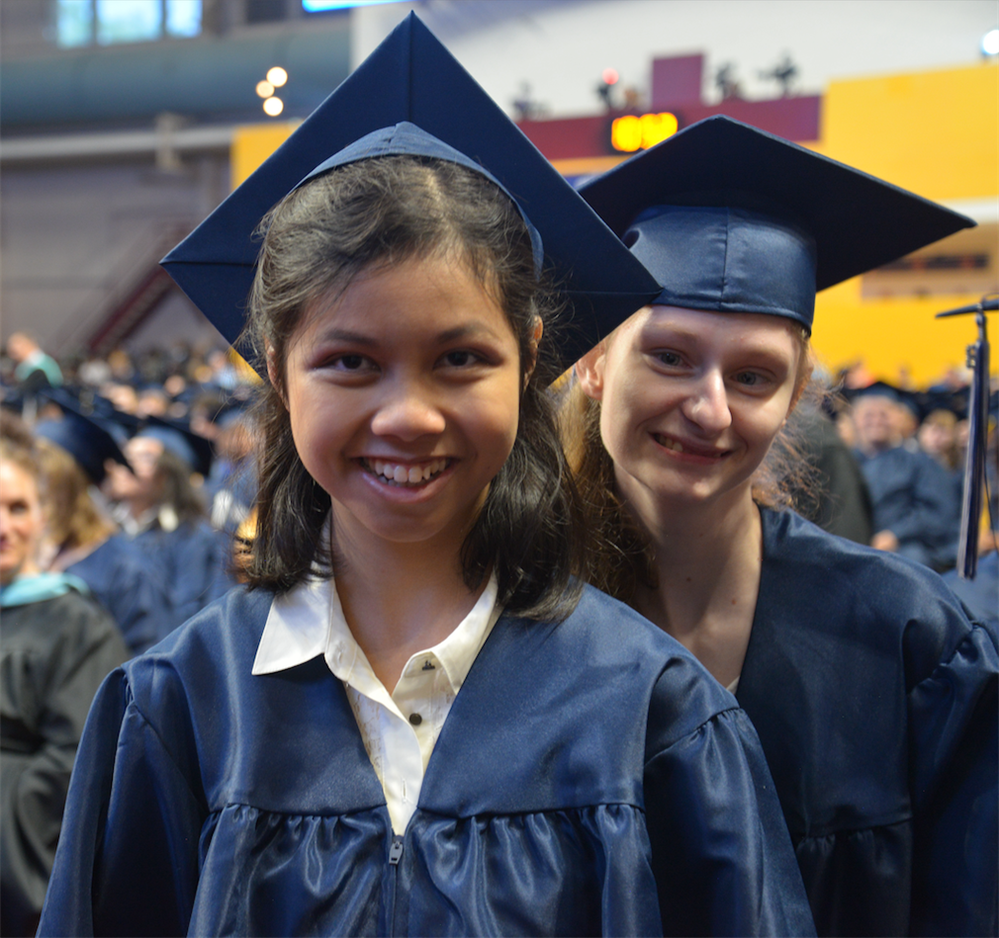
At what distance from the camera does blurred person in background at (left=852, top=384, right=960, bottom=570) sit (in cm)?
623


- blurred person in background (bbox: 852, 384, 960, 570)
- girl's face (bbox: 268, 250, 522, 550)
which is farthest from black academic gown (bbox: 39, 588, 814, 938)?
blurred person in background (bbox: 852, 384, 960, 570)

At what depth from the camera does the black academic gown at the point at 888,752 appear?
142cm

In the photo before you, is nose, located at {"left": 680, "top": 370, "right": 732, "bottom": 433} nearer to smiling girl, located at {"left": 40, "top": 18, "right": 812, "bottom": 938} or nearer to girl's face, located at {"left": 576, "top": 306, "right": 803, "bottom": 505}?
girl's face, located at {"left": 576, "top": 306, "right": 803, "bottom": 505}

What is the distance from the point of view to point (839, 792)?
4.65ft

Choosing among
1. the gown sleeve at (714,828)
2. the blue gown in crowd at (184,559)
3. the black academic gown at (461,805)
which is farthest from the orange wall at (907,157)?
the blue gown in crowd at (184,559)

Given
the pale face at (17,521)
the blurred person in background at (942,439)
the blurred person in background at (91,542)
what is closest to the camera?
the pale face at (17,521)

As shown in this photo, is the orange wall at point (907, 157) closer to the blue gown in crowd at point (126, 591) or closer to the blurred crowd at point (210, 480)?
the blurred crowd at point (210, 480)

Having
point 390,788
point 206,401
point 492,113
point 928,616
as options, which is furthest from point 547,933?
point 206,401

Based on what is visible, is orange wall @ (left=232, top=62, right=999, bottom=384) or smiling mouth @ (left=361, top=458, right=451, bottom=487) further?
orange wall @ (left=232, top=62, right=999, bottom=384)

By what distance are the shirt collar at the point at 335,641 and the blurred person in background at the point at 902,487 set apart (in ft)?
18.0

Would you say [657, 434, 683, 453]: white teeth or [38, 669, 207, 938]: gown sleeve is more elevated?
[657, 434, 683, 453]: white teeth

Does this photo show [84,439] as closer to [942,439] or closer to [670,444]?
[670,444]

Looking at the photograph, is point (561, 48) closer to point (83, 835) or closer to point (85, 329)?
point (83, 835)

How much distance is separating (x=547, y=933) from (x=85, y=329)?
20.6 metres
